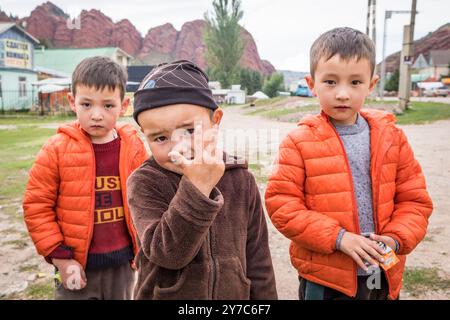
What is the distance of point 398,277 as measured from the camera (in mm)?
1746

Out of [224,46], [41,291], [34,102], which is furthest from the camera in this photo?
[224,46]

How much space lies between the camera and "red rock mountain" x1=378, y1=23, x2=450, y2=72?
273 ft

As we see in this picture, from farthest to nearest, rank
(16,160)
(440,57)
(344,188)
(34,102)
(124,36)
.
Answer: (124,36) < (440,57) < (34,102) < (16,160) < (344,188)

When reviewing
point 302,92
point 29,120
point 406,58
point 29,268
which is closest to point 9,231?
point 29,268

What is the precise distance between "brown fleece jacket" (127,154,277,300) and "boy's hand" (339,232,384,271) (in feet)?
1.23

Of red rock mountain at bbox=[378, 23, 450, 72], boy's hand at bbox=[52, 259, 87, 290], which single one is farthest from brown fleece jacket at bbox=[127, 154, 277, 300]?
red rock mountain at bbox=[378, 23, 450, 72]

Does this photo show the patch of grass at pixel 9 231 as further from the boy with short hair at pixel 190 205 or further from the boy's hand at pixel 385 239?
the boy's hand at pixel 385 239

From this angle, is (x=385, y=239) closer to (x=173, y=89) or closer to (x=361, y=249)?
(x=361, y=249)

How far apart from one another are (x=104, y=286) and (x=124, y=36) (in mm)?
89974

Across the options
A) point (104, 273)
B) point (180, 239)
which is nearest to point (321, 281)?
point (180, 239)

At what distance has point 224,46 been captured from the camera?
161 ft

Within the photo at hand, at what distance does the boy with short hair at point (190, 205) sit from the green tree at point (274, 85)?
4995cm

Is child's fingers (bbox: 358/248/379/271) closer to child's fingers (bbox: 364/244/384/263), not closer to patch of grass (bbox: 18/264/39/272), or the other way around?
child's fingers (bbox: 364/244/384/263)
